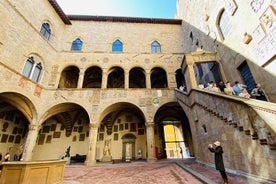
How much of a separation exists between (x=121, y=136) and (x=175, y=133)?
658 centimetres

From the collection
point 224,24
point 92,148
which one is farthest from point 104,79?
point 224,24

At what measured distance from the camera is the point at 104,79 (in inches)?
559

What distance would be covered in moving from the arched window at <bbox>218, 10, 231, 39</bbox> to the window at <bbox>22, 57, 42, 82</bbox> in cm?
1537

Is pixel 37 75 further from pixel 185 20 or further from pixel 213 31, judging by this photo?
pixel 185 20

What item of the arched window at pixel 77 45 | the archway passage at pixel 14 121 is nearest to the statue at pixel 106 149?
the archway passage at pixel 14 121

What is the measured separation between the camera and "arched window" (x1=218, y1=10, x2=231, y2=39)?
31.0 feet

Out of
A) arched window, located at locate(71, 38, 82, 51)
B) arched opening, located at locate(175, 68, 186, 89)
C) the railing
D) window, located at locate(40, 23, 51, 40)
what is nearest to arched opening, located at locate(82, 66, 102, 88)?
arched window, located at locate(71, 38, 82, 51)

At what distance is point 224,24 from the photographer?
9.90 meters

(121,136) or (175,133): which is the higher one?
(175,133)

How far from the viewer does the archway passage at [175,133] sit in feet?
51.8

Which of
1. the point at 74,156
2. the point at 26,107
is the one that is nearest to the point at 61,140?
Answer: the point at 74,156

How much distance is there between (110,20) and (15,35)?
33.5 ft

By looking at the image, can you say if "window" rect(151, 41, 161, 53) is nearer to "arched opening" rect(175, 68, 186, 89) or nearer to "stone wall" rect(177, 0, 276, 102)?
"arched opening" rect(175, 68, 186, 89)

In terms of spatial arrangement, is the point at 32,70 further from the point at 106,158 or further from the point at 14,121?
the point at 106,158
